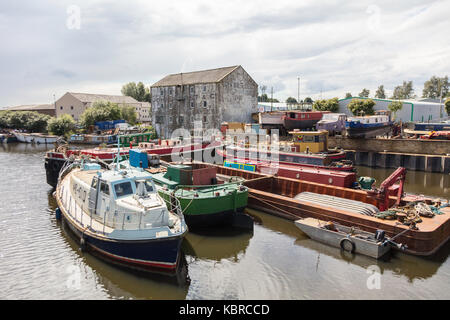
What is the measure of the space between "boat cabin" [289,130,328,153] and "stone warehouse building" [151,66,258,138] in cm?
2686

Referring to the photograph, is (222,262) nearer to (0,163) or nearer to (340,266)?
(340,266)

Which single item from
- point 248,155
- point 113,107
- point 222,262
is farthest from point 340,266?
point 113,107

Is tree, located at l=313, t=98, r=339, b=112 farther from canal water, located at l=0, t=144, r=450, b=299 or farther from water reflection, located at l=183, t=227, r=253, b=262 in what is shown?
water reflection, located at l=183, t=227, r=253, b=262

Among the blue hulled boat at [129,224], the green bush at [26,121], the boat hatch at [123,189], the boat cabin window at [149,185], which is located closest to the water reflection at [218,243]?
the blue hulled boat at [129,224]

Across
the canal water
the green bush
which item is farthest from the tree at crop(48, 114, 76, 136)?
the canal water

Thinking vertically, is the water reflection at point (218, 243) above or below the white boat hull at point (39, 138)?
below

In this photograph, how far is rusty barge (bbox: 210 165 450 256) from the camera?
13312mm

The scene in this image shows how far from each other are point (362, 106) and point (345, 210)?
44583 millimetres

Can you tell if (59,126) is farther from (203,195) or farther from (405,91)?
(405,91)

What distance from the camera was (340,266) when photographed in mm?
12719

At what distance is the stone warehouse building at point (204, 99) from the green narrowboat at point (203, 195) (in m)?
33.9

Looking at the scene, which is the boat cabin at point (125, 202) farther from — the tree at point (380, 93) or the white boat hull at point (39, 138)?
the tree at point (380, 93)

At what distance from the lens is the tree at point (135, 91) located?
109m
